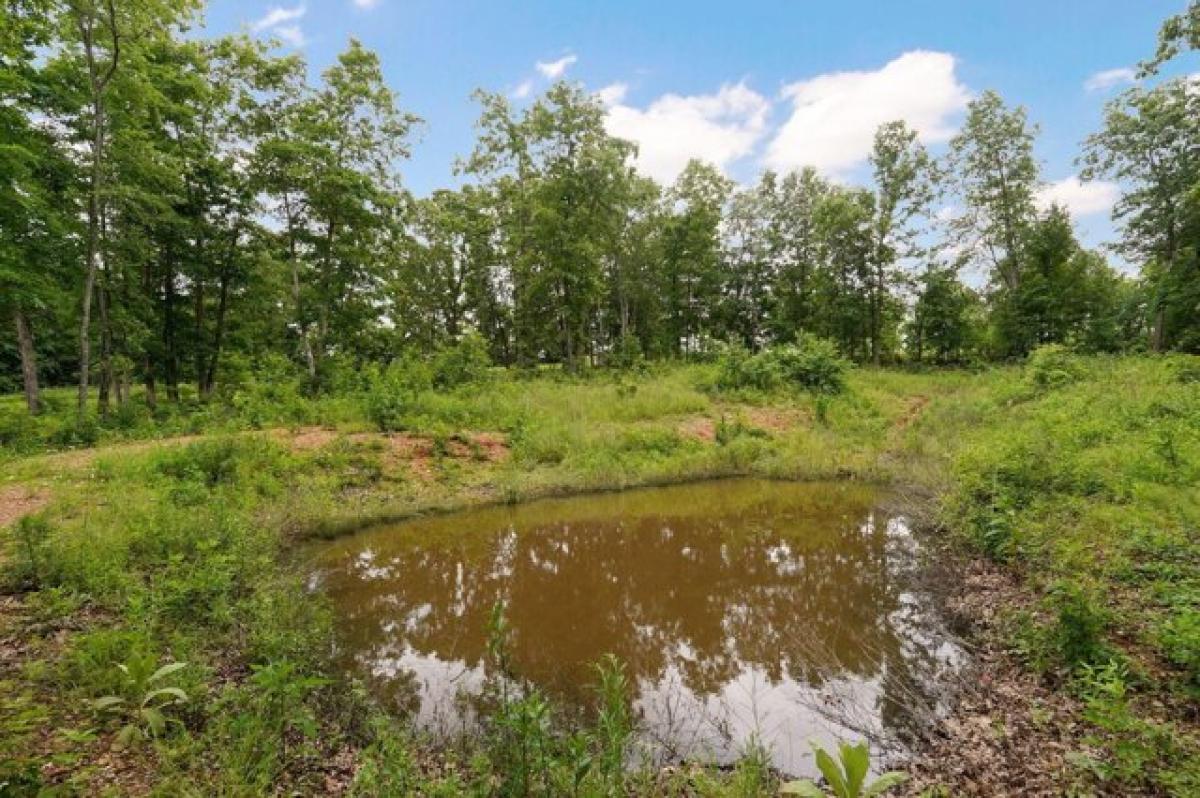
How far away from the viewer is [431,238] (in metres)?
32.5

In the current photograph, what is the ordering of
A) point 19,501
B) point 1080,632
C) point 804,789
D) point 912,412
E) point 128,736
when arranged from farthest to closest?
point 912,412 < point 19,501 < point 1080,632 < point 128,736 < point 804,789

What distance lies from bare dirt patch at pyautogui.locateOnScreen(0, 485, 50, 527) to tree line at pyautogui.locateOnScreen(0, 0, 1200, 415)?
5.58 meters

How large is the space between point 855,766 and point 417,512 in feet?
26.4

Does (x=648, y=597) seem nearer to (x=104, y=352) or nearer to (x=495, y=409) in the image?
(x=495, y=409)

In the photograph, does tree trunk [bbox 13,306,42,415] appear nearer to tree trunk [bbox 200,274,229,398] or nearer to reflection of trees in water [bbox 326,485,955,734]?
tree trunk [bbox 200,274,229,398]

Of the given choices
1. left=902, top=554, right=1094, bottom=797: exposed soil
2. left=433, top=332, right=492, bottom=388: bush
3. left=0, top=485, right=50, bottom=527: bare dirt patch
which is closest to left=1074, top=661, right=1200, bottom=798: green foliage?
left=902, top=554, right=1094, bottom=797: exposed soil

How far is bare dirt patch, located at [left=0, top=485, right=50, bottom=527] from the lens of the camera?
23.5 feet

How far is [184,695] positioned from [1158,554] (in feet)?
27.0

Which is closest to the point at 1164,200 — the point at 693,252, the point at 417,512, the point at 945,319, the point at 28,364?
the point at 945,319

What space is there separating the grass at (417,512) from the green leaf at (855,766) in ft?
1.67

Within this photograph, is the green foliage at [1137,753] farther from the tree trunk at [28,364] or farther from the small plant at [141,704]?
the tree trunk at [28,364]

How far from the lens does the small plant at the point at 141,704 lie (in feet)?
10.9

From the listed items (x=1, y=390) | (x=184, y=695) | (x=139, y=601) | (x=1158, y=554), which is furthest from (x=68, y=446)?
(x=1, y=390)

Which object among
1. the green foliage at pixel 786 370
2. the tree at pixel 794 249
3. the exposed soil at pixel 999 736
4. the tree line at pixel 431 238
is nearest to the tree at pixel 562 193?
the tree line at pixel 431 238
